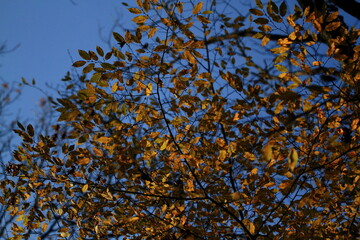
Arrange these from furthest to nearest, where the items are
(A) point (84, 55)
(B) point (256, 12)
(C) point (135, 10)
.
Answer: (B) point (256, 12)
(C) point (135, 10)
(A) point (84, 55)

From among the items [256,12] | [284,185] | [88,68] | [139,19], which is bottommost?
[284,185]

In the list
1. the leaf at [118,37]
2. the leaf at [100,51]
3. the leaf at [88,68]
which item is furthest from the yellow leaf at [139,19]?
the leaf at [88,68]

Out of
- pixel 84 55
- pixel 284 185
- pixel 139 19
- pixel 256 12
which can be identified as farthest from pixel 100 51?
pixel 284 185

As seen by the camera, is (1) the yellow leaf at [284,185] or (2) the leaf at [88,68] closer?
(2) the leaf at [88,68]

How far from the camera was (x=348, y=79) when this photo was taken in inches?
77.6

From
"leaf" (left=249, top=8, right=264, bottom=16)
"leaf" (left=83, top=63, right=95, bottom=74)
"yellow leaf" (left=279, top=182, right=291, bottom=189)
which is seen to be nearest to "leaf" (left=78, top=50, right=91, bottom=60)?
"leaf" (left=83, top=63, right=95, bottom=74)

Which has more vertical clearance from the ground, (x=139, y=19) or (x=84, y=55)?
(x=139, y=19)

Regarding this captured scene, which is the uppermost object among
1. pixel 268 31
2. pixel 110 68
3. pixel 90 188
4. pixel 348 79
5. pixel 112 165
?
pixel 268 31

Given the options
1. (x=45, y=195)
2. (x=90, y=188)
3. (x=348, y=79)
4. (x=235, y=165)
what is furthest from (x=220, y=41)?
(x=45, y=195)

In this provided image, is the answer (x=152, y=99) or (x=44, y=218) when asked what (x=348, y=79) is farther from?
(x=44, y=218)

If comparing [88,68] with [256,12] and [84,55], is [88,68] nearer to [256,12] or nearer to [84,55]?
[84,55]

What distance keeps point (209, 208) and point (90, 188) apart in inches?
45.6

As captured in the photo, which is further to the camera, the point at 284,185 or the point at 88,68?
the point at 284,185

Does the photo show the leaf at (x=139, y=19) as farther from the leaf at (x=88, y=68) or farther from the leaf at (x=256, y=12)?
the leaf at (x=256, y=12)
